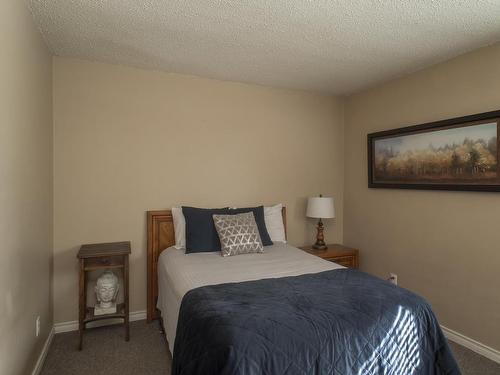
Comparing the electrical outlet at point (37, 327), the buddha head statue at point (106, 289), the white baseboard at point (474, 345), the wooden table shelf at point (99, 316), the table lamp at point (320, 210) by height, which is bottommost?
the white baseboard at point (474, 345)

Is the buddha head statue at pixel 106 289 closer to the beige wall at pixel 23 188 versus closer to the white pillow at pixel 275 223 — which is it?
the beige wall at pixel 23 188

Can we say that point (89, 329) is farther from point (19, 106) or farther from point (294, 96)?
point (294, 96)

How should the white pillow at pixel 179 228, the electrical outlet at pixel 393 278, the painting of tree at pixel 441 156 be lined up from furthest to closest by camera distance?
the electrical outlet at pixel 393 278, the white pillow at pixel 179 228, the painting of tree at pixel 441 156

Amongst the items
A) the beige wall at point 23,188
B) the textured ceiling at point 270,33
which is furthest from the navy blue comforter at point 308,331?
the textured ceiling at point 270,33

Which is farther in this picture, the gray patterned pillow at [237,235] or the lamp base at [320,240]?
the lamp base at [320,240]

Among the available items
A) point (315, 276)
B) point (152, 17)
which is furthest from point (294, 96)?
point (315, 276)

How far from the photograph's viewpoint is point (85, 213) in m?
2.79

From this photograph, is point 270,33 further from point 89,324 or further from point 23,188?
point 89,324

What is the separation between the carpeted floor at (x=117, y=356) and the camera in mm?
2191

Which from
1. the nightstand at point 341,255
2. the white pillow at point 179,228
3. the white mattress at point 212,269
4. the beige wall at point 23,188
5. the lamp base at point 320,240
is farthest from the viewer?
the lamp base at point 320,240

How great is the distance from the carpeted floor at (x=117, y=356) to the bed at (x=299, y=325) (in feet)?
1.23

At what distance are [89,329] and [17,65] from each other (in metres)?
2.23

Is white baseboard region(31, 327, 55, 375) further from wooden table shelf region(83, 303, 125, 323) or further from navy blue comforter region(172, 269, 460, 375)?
navy blue comforter region(172, 269, 460, 375)

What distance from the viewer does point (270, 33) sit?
7.46 ft
